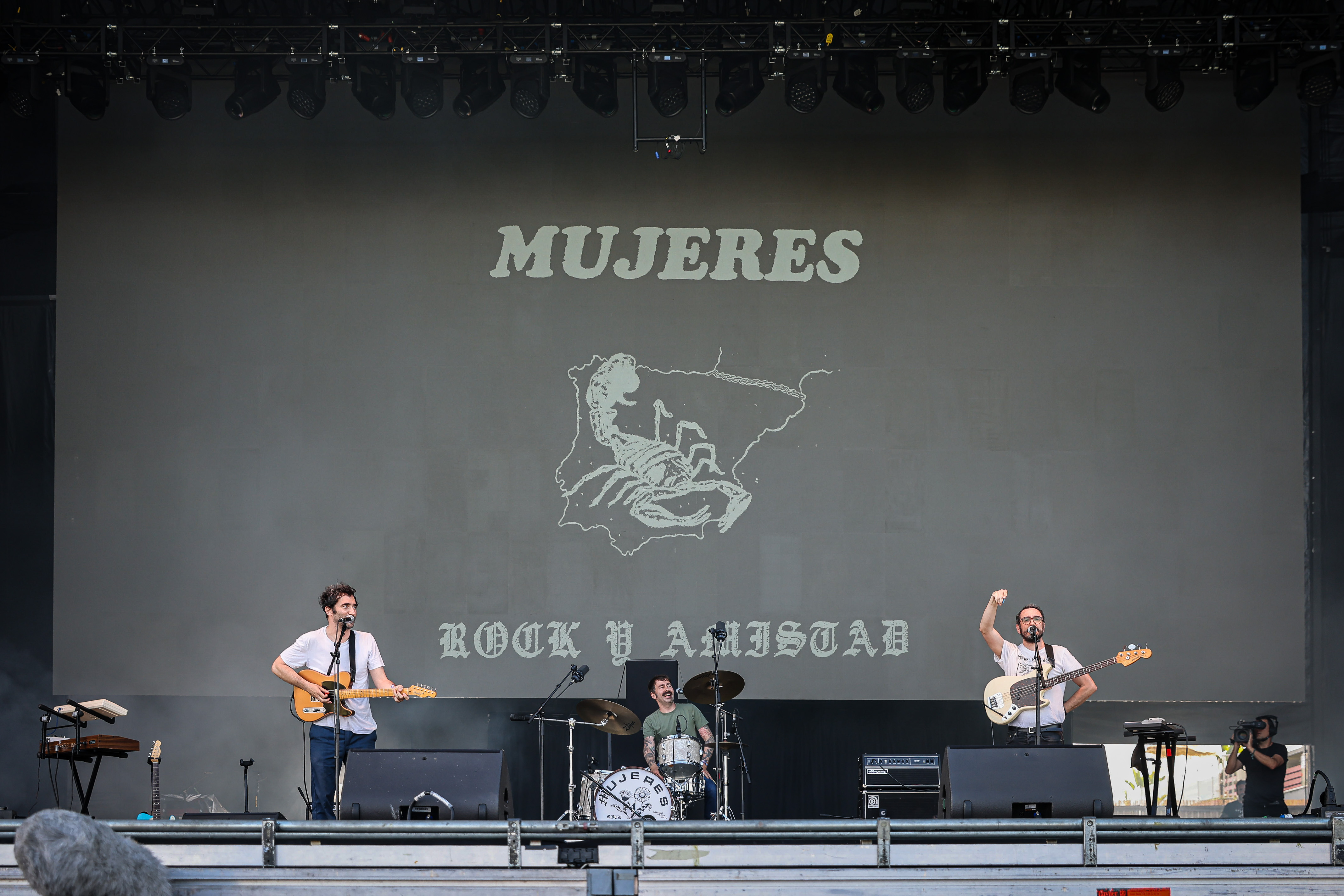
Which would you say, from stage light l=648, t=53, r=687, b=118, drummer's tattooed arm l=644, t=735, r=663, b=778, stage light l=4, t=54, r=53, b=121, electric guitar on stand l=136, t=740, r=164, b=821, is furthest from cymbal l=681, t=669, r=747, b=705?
stage light l=4, t=54, r=53, b=121

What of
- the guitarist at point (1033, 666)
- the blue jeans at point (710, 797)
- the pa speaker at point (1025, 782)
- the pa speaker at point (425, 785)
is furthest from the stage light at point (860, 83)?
the pa speaker at point (425, 785)

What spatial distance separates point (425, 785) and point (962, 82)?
649 centimetres

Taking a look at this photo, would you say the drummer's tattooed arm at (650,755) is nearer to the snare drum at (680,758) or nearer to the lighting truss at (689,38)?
the snare drum at (680,758)

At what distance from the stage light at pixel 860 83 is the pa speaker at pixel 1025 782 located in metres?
5.62

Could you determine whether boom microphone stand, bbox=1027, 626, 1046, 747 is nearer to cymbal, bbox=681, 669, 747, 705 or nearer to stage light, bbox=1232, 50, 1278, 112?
cymbal, bbox=681, 669, 747, 705

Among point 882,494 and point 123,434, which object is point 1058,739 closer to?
point 882,494

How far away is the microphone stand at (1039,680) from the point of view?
675cm

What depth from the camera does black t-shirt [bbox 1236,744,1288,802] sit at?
807 centimetres

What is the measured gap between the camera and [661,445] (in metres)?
9.82

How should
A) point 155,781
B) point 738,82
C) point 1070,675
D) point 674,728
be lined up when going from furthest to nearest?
point 738,82, point 674,728, point 155,781, point 1070,675

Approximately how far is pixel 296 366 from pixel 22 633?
292 centimetres

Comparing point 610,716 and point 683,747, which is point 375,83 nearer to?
point 610,716

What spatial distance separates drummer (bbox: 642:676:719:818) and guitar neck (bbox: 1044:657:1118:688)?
96.9 inches

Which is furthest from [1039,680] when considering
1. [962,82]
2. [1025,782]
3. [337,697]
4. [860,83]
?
[860,83]
